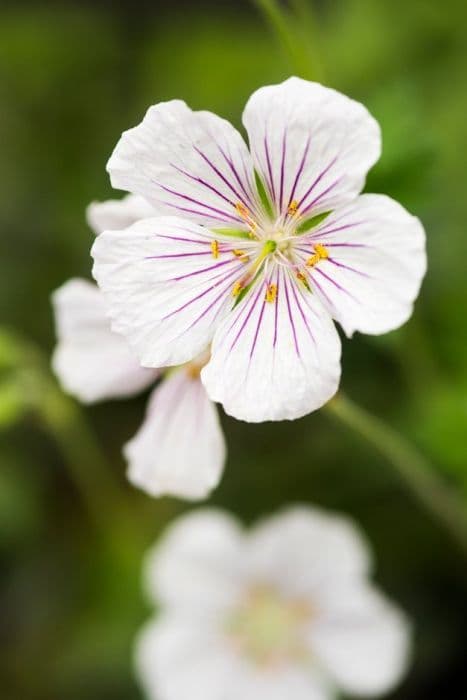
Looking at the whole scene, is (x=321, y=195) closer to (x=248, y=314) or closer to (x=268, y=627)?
(x=248, y=314)

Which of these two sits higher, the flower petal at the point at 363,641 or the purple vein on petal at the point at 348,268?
the purple vein on petal at the point at 348,268

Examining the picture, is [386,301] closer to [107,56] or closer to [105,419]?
[105,419]

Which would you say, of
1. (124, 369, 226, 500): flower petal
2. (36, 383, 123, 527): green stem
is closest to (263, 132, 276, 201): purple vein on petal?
(124, 369, 226, 500): flower petal

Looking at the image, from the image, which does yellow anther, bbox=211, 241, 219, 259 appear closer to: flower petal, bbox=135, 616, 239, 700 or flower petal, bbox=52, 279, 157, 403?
flower petal, bbox=52, 279, 157, 403

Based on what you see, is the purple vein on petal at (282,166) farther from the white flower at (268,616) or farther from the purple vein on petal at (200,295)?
the white flower at (268,616)

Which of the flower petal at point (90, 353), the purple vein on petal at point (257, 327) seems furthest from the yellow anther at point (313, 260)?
the flower petal at point (90, 353)

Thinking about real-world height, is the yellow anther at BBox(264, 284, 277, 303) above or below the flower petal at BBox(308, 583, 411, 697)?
above
